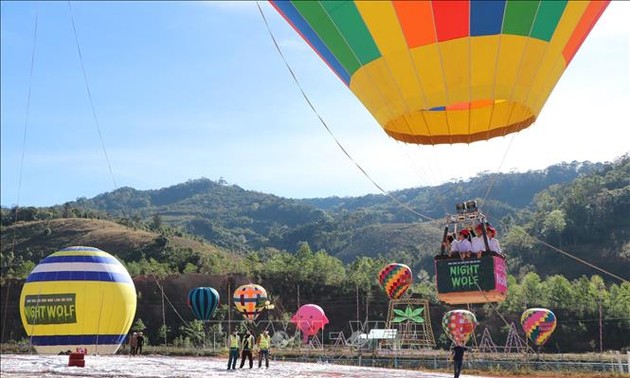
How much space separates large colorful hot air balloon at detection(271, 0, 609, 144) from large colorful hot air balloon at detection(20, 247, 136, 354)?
21370 mm

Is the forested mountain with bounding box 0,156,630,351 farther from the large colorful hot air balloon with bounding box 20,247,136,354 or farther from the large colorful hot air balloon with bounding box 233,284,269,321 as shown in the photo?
the large colorful hot air balloon with bounding box 20,247,136,354

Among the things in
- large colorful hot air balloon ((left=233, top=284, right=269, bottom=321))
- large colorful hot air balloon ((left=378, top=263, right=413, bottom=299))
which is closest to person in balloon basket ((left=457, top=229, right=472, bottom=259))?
large colorful hot air balloon ((left=378, top=263, right=413, bottom=299))

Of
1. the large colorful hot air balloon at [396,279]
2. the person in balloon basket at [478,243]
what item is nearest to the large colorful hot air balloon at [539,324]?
the large colorful hot air balloon at [396,279]

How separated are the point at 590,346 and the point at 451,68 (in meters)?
65.7

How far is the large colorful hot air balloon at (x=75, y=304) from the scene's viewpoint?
34156 mm

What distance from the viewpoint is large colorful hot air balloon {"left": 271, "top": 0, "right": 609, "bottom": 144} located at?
48.2ft

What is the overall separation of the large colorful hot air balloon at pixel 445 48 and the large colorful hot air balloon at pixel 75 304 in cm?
2137

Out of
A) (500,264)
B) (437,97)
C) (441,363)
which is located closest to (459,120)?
(437,97)

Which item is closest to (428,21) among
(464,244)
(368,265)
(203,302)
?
(464,244)

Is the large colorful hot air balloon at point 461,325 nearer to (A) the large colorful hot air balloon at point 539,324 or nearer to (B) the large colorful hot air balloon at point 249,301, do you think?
(A) the large colorful hot air balloon at point 539,324

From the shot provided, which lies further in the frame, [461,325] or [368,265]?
[368,265]

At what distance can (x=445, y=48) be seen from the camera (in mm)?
15203

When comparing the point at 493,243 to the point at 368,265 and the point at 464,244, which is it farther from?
the point at 368,265

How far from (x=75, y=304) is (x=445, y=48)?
2419cm
